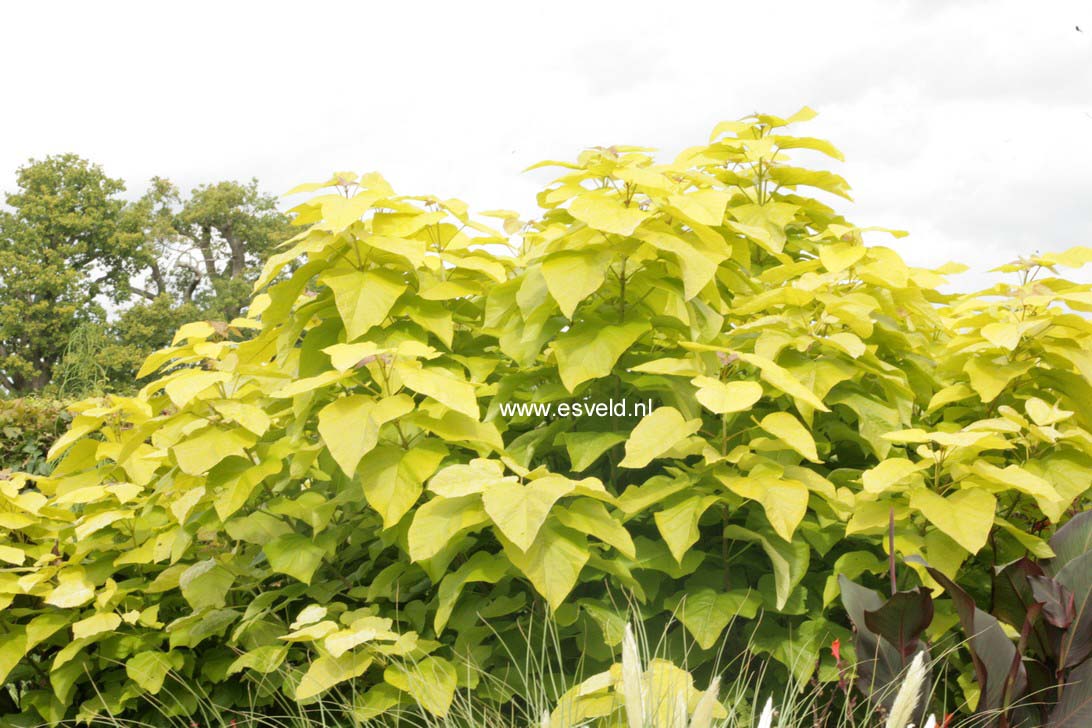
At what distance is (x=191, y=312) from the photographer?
31.4 meters

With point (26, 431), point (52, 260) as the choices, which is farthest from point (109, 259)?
point (26, 431)

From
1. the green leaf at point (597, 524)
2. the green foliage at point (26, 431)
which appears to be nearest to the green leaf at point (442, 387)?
the green leaf at point (597, 524)

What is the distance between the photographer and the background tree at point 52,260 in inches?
1139

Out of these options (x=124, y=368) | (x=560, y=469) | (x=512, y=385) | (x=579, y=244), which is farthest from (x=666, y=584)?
(x=124, y=368)

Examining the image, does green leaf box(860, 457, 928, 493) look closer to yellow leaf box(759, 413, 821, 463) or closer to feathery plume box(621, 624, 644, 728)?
yellow leaf box(759, 413, 821, 463)

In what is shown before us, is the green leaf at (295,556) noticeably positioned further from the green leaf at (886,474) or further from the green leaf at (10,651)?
the green leaf at (886,474)

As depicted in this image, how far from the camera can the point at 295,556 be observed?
2.43 metres

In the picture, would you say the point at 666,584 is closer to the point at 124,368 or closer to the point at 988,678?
the point at 988,678

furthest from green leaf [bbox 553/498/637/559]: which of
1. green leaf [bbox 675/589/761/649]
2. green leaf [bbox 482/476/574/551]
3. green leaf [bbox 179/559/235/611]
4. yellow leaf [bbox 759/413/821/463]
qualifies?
green leaf [bbox 179/559/235/611]

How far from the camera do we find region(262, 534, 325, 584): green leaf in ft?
7.86

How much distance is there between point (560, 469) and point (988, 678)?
1.20 meters

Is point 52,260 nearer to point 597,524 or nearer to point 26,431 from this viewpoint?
point 26,431

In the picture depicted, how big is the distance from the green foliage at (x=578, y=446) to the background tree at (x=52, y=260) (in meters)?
29.0

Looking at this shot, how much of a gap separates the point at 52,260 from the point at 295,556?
31.9 meters
